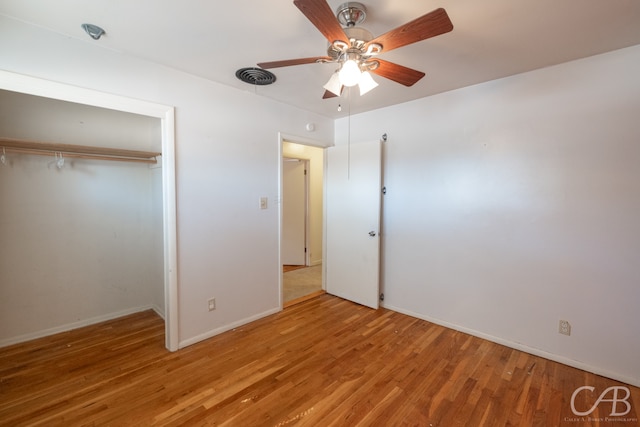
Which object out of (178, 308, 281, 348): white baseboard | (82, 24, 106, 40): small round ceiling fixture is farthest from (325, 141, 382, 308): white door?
(82, 24, 106, 40): small round ceiling fixture

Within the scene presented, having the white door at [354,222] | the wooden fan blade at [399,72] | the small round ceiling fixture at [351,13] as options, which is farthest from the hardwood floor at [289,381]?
the small round ceiling fixture at [351,13]

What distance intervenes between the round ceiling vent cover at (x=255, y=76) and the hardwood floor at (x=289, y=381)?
2.43m

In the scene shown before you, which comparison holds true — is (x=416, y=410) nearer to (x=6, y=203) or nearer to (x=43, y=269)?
(x=43, y=269)

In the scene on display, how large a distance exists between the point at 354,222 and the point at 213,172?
5.71 feet

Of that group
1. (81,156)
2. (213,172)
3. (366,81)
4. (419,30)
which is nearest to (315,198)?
(213,172)

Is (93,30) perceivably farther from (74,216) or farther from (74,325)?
(74,325)

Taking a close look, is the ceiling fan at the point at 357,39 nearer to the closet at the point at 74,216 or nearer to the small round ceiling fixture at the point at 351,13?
the small round ceiling fixture at the point at 351,13

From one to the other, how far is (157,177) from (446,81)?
→ 310 centimetres

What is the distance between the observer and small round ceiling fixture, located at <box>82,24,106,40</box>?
5.75 feet

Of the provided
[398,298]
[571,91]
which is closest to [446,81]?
[571,91]

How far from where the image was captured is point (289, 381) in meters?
2.03

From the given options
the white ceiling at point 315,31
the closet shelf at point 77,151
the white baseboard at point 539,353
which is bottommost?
the white baseboard at point 539,353

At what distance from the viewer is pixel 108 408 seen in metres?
1.76

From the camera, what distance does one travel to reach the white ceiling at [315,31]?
155cm
